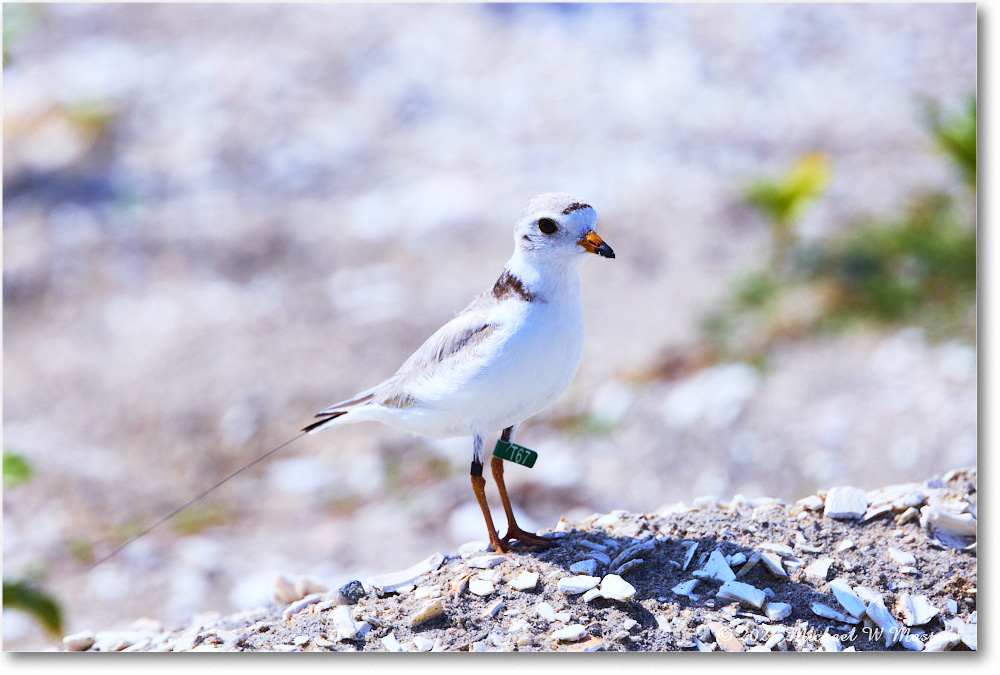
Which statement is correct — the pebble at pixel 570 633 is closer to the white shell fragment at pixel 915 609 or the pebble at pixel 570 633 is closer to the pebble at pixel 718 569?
the pebble at pixel 718 569

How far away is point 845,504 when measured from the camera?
3156 millimetres

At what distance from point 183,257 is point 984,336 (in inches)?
175

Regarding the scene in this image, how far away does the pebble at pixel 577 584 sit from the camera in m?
2.77

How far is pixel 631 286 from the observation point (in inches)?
229

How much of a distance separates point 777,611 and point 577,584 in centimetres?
59

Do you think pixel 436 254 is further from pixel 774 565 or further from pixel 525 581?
pixel 774 565

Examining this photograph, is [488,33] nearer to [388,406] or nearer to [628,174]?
[628,174]

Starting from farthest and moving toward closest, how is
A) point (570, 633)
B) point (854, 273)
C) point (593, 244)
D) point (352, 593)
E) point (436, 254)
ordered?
point (436, 254)
point (854, 273)
point (352, 593)
point (570, 633)
point (593, 244)

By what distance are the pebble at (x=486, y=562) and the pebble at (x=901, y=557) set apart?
1200 mm

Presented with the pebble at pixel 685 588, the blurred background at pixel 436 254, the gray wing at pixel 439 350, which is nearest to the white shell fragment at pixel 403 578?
the gray wing at pixel 439 350

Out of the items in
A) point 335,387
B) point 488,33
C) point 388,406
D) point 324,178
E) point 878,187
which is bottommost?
point 388,406

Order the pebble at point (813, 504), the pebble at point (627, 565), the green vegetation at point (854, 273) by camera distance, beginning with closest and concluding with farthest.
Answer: the pebble at point (627, 565)
the pebble at point (813, 504)
the green vegetation at point (854, 273)

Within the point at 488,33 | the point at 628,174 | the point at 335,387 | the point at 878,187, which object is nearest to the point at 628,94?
the point at 628,174

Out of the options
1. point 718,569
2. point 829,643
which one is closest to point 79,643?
point 718,569
